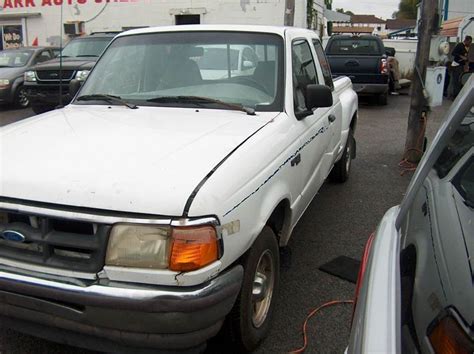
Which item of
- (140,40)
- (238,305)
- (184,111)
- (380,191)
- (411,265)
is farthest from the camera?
(380,191)

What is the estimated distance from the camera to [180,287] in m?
2.13

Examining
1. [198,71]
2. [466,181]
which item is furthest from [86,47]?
[466,181]

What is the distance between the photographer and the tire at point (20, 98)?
40.4 feet

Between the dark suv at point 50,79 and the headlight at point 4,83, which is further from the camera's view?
the headlight at point 4,83

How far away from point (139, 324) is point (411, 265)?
3.70ft

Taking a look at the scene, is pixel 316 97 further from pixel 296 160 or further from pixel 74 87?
pixel 74 87

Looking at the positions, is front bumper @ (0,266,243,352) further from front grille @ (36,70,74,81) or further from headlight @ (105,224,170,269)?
front grille @ (36,70,74,81)

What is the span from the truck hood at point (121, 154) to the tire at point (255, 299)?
56 cm

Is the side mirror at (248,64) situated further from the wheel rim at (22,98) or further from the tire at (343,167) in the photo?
the wheel rim at (22,98)

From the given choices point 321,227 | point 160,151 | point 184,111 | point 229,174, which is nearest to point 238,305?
point 229,174

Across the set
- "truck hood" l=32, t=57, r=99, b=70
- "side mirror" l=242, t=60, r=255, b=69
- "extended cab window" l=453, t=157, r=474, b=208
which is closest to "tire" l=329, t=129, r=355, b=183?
"side mirror" l=242, t=60, r=255, b=69

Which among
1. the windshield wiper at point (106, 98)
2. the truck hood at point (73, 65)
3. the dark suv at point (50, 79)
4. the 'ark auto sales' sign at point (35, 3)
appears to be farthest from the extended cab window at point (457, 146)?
the 'ark auto sales' sign at point (35, 3)

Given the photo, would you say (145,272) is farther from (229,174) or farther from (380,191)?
(380,191)

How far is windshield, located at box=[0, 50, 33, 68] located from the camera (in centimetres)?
1311
